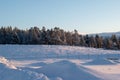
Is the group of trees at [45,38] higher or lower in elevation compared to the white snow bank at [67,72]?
higher

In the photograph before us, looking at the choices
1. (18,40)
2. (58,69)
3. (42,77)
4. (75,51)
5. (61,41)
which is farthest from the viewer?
(61,41)

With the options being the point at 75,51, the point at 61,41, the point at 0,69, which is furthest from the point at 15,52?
the point at 0,69

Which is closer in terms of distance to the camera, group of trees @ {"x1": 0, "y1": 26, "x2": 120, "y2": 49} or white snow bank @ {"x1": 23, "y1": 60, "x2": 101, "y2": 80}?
white snow bank @ {"x1": 23, "y1": 60, "x2": 101, "y2": 80}

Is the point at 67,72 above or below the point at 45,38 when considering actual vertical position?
below

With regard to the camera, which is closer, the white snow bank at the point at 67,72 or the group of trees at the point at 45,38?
the white snow bank at the point at 67,72

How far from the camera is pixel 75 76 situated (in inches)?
804

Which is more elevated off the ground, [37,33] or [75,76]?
[37,33]

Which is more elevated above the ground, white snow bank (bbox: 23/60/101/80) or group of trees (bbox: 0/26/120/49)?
group of trees (bbox: 0/26/120/49)

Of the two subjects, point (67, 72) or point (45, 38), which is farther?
point (45, 38)

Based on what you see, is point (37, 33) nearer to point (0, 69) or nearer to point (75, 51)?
point (75, 51)

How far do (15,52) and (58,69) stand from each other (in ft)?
154

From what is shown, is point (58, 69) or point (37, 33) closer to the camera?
point (58, 69)

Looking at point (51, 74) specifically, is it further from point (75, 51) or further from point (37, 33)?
point (37, 33)

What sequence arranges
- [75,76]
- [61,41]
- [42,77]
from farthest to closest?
[61,41], [75,76], [42,77]
